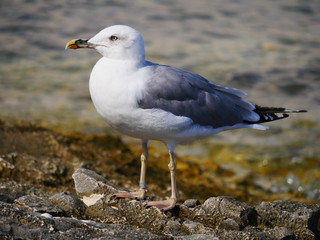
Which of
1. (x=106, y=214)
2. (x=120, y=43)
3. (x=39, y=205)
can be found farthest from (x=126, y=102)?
(x=39, y=205)

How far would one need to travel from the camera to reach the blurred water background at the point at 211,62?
894 centimetres

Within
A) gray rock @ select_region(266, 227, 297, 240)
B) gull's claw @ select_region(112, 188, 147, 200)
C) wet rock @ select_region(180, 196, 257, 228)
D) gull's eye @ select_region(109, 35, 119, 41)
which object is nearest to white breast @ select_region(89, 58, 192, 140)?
gull's eye @ select_region(109, 35, 119, 41)

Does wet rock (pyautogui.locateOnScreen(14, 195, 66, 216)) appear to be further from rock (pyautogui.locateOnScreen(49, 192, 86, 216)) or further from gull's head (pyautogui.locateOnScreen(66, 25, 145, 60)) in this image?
gull's head (pyautogui.locateOnScreen(66, 25, 145, 60))

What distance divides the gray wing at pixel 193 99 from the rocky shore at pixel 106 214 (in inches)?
31.3

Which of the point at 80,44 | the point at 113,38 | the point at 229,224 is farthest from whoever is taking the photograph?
the point at 80,44

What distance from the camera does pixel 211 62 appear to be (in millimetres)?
12453

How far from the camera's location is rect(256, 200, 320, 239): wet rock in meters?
4.52

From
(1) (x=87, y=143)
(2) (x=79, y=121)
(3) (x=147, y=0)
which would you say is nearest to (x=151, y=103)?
(1) (x=87, y=143)

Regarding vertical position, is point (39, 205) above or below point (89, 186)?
above

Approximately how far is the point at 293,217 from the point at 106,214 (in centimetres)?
145

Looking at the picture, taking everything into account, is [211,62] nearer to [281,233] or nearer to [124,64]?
[124,64]

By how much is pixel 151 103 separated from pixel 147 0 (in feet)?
39.3

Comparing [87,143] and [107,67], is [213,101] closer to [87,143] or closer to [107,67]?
[107,67]

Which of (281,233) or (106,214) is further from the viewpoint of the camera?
(106,214)
